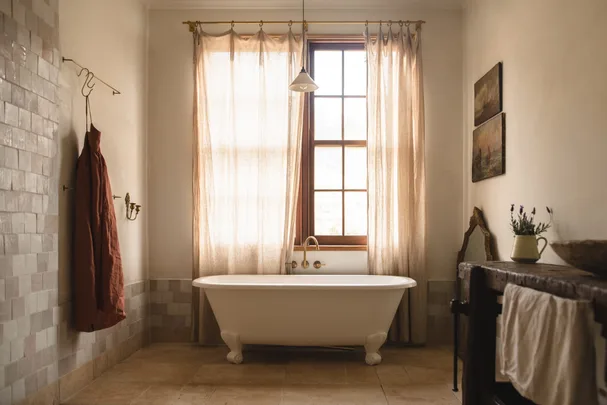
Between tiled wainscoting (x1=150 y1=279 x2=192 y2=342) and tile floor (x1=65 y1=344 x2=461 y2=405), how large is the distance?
201 mm

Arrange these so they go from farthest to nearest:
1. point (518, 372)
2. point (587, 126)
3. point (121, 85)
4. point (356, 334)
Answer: point (121, 85)
point (356, 334)
point (587, 126)
point (518, 372)

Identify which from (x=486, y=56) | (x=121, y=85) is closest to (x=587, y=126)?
(x=486, y=56)

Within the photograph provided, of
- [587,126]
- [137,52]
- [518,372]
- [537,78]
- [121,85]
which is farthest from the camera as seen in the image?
[137,52]

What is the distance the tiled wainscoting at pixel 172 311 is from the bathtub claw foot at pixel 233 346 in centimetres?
75

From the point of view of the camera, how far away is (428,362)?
154 inches

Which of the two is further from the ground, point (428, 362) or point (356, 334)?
point (356, 334)

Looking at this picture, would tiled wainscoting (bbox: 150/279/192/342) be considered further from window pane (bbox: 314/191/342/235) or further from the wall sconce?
window pane (bbox: 314/191/342/235)

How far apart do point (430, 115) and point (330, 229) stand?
128 cm

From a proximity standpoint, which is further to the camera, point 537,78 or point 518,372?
point 537,78

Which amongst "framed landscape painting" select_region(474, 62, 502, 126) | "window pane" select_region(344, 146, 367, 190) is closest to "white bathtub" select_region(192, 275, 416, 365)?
"window pane" select_region(344, 146, 367, 190)

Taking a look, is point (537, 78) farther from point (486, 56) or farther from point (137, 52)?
point (137, 52)

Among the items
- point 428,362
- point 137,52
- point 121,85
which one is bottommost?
point 428,362

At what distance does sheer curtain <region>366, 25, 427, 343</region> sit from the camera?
169 inches

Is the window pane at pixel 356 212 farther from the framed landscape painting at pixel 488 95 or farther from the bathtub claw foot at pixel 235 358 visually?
the bathtub claw foot at pixel 235 358
